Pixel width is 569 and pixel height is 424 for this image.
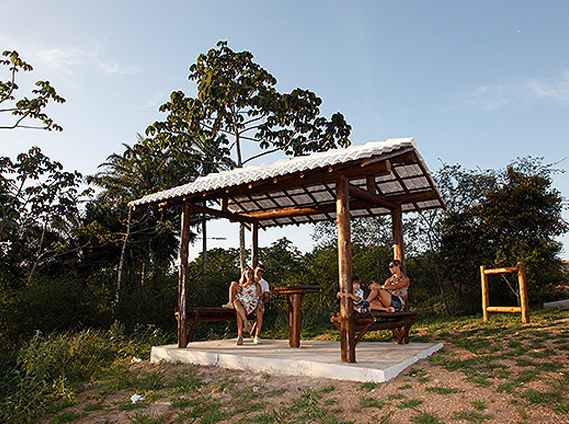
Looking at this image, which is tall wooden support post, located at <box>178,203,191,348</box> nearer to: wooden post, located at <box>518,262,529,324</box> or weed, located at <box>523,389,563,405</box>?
weed, located at <box>523,389,563,405</box>

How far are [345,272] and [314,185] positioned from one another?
221cm

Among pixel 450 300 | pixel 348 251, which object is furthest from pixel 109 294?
pixel 450 300

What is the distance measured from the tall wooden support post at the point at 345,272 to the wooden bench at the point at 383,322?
0.33ft

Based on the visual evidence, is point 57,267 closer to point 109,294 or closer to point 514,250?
point 109,294

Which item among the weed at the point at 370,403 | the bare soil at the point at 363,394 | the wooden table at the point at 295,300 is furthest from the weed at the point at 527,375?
the wooden table at the point at 295,300

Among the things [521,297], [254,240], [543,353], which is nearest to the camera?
[543,353]

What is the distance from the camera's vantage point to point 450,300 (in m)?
14.7

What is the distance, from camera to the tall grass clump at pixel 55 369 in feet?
16.8

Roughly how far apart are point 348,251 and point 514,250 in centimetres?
997

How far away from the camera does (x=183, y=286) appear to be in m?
7.36

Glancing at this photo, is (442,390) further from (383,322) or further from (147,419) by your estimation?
(147,419)

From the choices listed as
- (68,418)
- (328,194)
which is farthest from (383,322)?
(68,418)

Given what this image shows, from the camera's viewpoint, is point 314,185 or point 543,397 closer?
point 543,397

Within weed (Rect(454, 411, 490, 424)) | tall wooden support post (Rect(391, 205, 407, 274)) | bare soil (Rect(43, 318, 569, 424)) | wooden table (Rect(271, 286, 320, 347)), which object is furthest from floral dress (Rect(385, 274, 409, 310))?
weed (Rect(454, 411, 490, 424))
